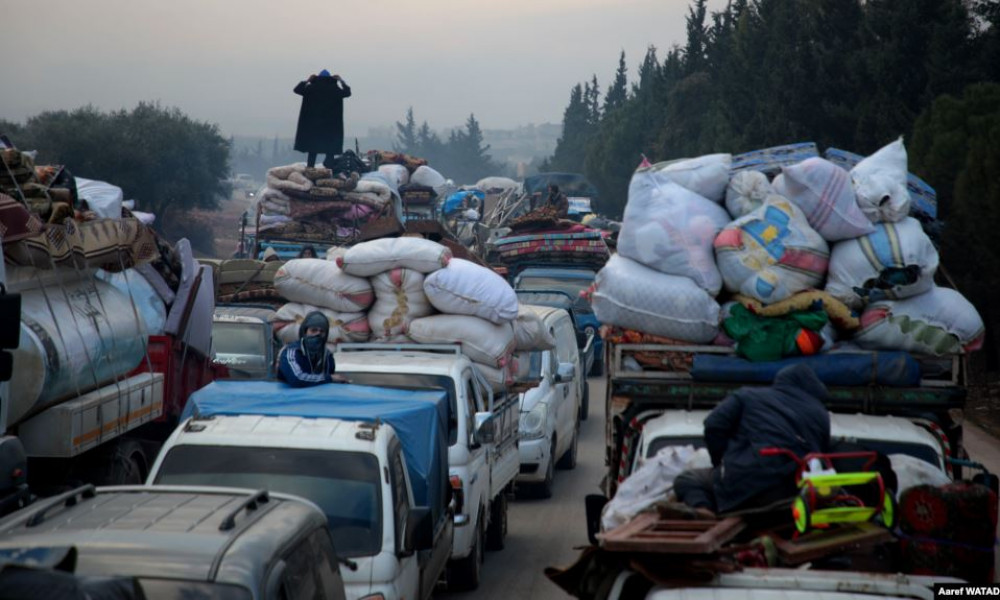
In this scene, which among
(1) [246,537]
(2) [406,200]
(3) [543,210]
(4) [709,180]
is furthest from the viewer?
(2) [406,200]

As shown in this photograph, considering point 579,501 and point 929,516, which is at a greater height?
point 929,516

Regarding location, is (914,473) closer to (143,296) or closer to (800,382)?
(800,382)

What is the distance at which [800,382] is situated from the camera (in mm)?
6246

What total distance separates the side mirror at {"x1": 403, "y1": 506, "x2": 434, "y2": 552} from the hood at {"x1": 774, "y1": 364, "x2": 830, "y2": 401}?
200cm

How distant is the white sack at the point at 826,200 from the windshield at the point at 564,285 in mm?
16023

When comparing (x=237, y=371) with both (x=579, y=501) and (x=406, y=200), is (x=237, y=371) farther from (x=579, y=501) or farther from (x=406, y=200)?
(x=406, y=200)

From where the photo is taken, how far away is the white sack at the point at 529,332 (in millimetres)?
14023

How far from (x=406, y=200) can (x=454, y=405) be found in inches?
1034

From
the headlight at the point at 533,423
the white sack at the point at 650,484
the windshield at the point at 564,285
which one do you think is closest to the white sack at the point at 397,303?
A: the headlight at the point at 533,423

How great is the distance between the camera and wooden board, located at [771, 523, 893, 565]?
5168 millimetres

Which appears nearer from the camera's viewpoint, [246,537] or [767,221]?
[246,537]

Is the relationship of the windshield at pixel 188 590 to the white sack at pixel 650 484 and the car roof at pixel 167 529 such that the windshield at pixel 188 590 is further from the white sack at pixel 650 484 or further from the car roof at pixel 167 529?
the white sack at pixel 650 484

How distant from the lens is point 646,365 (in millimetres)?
8727

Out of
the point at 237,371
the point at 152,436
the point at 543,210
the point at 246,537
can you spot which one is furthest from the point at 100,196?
the point at 543,210
